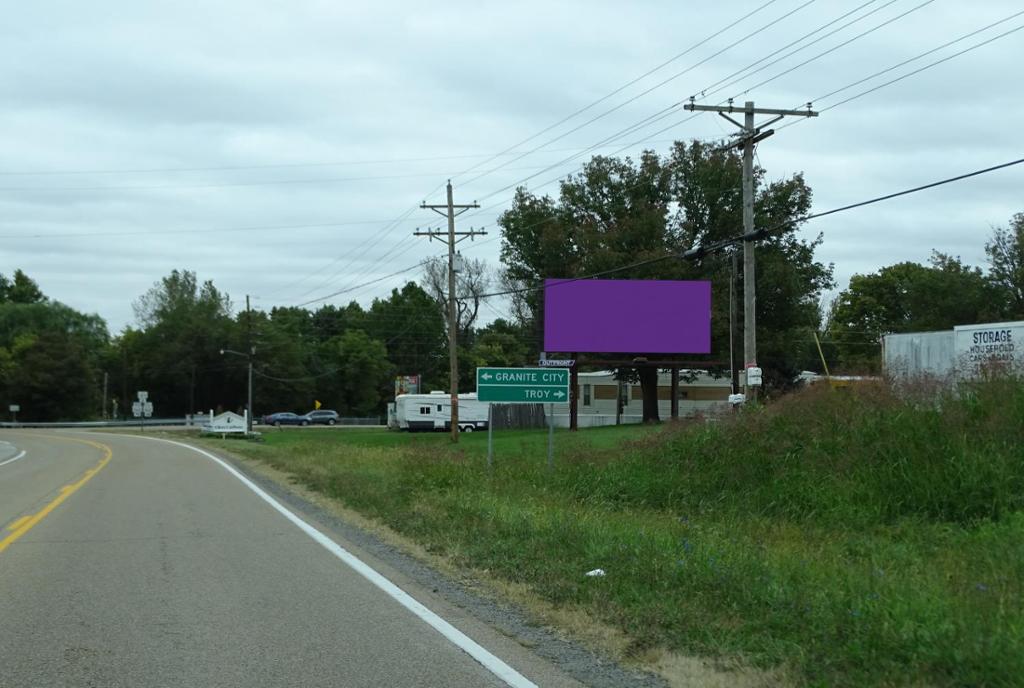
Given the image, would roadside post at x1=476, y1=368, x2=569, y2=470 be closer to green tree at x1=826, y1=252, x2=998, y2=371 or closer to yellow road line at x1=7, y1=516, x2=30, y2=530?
yellow road line at x1=7, y1=516, x2=30, y2=530

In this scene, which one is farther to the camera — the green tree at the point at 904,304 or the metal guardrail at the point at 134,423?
the metal guardrail at the point at 134,423

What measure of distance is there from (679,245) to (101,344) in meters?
86.3

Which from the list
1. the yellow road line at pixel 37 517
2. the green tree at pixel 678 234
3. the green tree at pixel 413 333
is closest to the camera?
the yellow road line at pixel 37 517

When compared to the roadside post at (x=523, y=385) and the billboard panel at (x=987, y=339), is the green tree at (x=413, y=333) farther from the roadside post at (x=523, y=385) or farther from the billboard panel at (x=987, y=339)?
the roadside post at (x=523, y=385)

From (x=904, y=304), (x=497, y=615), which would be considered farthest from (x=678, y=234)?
(x=497, y=615)

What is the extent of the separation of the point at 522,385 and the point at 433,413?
53069 millimetres

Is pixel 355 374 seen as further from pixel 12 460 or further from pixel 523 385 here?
pixel 523 385

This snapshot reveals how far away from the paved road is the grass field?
60.9 inches

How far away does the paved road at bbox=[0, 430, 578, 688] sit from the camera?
664 cm

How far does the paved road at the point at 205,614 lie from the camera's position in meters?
6.64

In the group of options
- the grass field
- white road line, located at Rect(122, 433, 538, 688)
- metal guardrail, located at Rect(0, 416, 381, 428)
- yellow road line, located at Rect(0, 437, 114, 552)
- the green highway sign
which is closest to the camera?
white road line, located at Rect(122, 433, 538, 688)

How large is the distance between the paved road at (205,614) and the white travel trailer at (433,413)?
55.7 meters

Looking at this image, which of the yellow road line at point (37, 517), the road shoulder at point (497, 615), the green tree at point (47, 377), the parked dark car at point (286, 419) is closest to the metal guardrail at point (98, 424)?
the green tree at point (47, 377)

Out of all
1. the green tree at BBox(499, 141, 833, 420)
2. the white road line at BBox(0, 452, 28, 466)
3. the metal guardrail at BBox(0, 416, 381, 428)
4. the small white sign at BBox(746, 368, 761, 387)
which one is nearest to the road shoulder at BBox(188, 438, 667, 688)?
the small white sign at BBox(746, 368, 761, 387)
